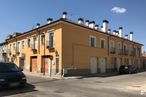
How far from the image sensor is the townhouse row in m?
28.4

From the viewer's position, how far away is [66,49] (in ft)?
93.0

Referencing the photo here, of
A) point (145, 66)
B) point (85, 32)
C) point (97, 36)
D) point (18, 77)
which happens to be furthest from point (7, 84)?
point (145, 66)

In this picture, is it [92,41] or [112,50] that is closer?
[92,41]

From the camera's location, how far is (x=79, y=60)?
3009 centimetres

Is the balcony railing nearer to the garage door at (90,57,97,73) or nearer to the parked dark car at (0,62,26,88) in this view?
the garage door at (90,57,97,73)

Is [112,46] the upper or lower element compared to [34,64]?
upper

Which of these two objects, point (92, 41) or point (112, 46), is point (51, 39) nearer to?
point (92, 41)

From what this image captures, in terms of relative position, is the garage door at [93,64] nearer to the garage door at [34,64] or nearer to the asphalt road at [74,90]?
the garage door at [34,64]

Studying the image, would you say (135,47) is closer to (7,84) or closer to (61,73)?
(61,73)

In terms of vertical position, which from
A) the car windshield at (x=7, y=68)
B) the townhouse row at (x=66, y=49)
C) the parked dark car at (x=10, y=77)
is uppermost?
the townhouse row at (x=66, y=49)

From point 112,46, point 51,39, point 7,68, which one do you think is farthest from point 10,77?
point 112,46

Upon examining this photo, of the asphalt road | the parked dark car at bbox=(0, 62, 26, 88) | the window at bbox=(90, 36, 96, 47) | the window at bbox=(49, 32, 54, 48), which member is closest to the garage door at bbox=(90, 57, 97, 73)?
the window at bbox=(90, 36, 96, 47)

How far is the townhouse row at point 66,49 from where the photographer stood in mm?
28375

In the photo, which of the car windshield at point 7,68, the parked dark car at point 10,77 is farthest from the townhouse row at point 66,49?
the parked dark car at point 10,77
